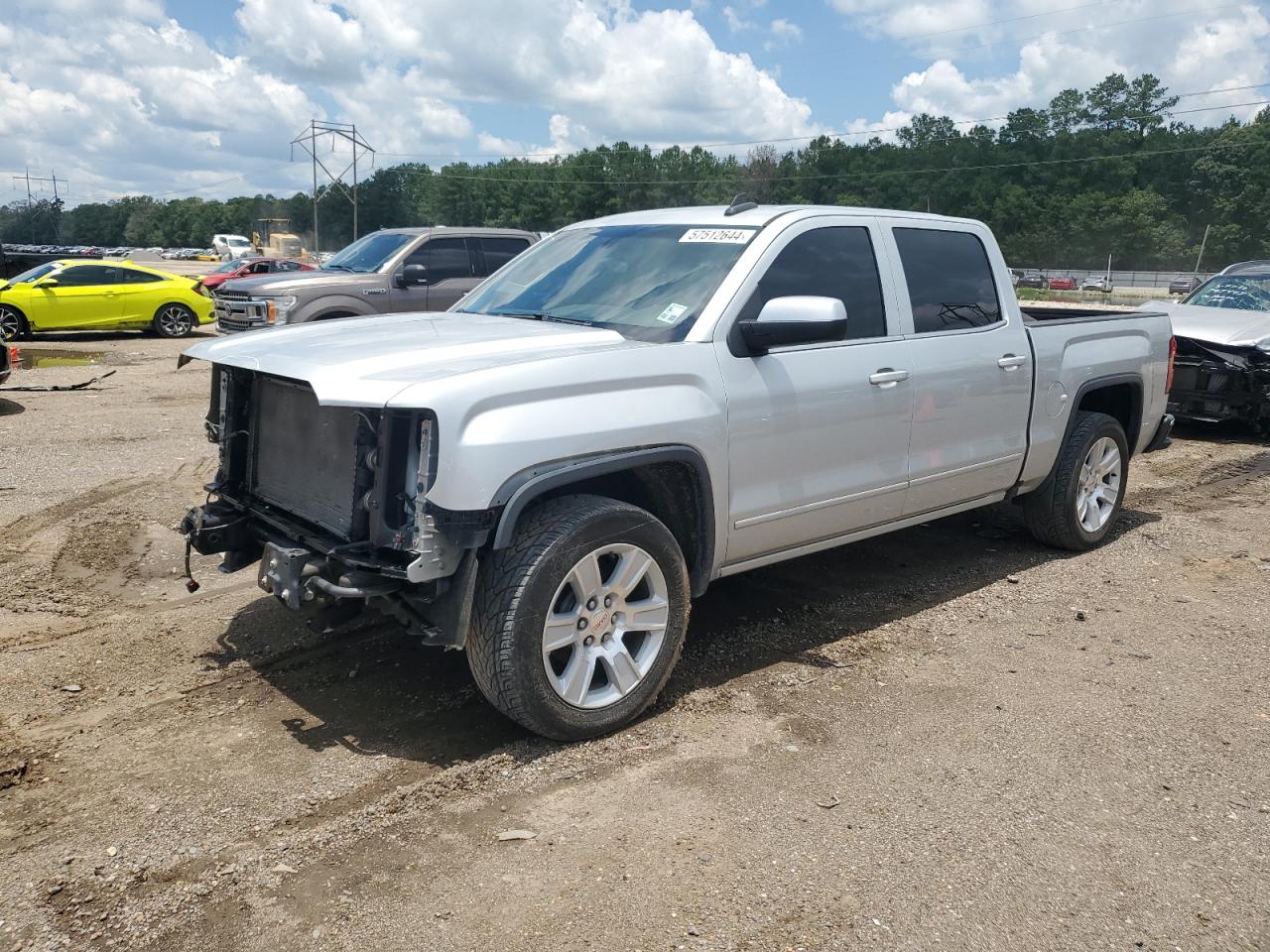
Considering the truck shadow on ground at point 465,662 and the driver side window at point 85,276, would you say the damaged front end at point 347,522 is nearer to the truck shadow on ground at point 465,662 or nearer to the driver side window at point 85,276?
the truck shadow on ground at point 465,662

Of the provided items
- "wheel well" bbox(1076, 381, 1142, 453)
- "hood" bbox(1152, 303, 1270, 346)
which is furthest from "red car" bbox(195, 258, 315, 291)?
"wheel well" bbox(1076, 381, 1142, 453)

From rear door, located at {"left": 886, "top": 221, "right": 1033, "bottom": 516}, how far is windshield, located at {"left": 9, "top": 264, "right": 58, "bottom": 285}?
59.9 ft

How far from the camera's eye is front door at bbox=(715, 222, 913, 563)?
4.34 meters

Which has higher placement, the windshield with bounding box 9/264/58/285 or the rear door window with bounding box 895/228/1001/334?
the rear door window with bounding box 895/228/1001/334

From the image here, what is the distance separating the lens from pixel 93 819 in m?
3.39

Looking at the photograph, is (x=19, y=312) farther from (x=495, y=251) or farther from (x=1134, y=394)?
(x=1134, y=394)

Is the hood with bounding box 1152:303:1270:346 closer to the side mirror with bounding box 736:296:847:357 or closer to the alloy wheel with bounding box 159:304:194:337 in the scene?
the side mirror with bounding box 736:296:847:357

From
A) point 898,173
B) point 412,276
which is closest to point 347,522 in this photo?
point 412,276

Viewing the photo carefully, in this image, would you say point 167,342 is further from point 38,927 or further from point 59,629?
point 38,927

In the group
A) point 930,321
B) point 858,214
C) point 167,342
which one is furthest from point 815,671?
point 167,342

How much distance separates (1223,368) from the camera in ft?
33.4

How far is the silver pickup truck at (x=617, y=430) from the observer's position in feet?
11.8

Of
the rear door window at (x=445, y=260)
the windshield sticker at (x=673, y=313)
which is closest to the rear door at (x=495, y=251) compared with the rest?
the rear door window at (x=445, y=260)

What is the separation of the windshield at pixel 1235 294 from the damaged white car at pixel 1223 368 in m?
0.33
